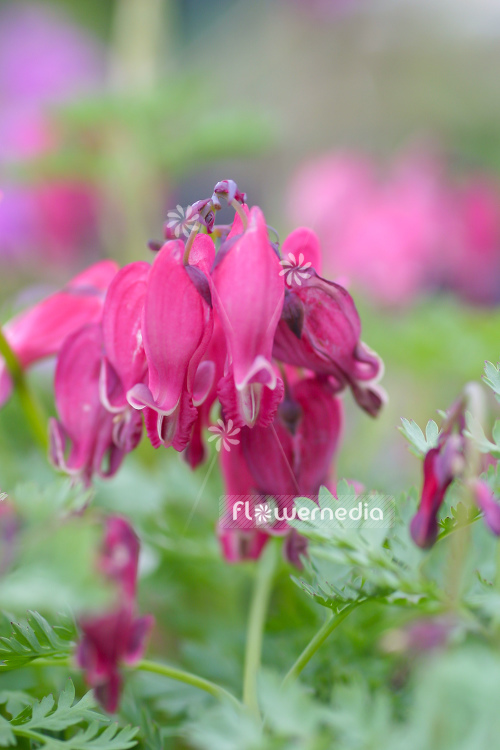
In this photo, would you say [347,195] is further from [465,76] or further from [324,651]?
[465,76]

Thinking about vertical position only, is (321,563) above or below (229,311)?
below

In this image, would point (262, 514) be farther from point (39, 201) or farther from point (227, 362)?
point (39, 201)

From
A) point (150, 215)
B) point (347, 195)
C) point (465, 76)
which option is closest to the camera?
point (150, 215)

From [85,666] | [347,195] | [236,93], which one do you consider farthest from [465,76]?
[85,666]

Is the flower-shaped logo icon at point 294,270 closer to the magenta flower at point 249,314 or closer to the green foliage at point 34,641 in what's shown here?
the magenta flower at point 249,314

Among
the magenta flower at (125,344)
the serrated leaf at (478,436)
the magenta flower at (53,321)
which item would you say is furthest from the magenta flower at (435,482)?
the magenta flower at (53,321)

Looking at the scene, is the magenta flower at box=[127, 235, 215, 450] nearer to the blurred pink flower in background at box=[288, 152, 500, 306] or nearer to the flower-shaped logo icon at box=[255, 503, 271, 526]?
the flower-shaped logo icon at box=[255, 503, 271, 526]

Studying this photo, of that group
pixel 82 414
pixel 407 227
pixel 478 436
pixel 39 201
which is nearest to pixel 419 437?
pixel 478 436
